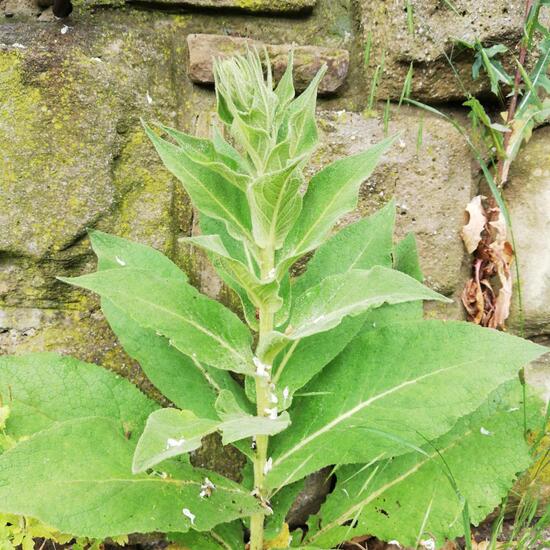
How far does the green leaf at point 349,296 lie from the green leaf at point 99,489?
1.18 ft

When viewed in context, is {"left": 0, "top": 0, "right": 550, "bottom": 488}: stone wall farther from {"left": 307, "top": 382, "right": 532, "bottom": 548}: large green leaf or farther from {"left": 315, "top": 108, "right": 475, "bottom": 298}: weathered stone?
{"left": 307, "top": 382, "right": 532, "bottom": 548}: large green leaf

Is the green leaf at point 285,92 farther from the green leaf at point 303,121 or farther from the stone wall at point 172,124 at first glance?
the stone wall at point 172,124

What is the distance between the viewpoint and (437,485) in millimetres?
1322

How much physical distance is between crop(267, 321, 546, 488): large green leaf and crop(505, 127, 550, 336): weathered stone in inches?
21.5

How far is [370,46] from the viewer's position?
168 cm

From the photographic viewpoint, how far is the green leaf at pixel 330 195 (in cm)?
122

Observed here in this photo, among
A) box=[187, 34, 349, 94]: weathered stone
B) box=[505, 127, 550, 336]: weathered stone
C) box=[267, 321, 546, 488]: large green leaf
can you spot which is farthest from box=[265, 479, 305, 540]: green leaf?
box=[187, 34, 349, 94]: weathered stone

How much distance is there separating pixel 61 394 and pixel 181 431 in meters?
0.40

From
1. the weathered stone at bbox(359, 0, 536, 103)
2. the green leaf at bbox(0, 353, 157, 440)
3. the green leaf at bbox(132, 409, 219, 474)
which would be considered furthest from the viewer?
the weathered stone at bbox(359, 0, 536, 103)

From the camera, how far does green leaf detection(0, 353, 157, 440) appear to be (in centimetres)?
129

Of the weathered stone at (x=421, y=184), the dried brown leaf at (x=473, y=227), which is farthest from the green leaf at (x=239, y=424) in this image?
the dried brown leaf at (x=473, y=227)

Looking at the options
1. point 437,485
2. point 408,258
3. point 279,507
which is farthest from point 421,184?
point 279,507

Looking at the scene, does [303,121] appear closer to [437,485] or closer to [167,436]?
[167,436]

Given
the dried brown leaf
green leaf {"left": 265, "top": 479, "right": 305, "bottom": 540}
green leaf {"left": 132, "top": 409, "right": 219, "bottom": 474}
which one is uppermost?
the dried brown leaf
